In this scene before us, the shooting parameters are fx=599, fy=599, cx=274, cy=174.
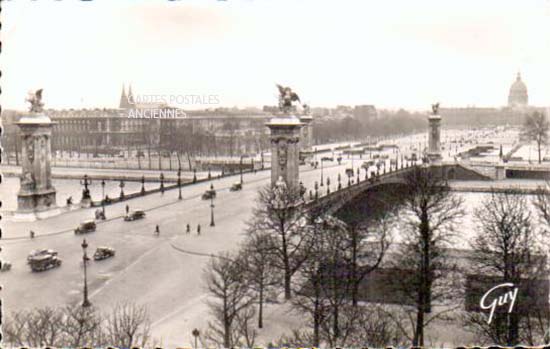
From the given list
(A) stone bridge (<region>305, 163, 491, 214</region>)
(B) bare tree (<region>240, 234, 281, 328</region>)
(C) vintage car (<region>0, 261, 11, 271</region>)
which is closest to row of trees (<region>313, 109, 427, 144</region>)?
(A) stone bridge (<region>305, 163, 491, 214</region>)

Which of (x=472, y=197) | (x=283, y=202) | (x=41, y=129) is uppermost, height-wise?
(x=41, y=129)

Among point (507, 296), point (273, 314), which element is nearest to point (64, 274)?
point (273, 314)

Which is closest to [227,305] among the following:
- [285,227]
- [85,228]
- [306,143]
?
[285,227]

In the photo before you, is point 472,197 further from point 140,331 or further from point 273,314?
point 140,331

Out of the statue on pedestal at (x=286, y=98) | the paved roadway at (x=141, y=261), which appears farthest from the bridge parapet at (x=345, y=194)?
the statue on pedestal at (x=286, y=98)

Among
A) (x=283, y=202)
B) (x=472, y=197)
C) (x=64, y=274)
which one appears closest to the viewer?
(x=64, y=274)

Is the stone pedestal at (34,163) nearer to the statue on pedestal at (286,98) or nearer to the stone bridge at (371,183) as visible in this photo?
the statue on pedestal at (286,98)

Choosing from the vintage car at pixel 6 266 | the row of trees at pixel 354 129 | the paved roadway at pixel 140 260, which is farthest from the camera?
the row of trees at pixel 354 129

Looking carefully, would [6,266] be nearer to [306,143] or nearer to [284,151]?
[284,151]
